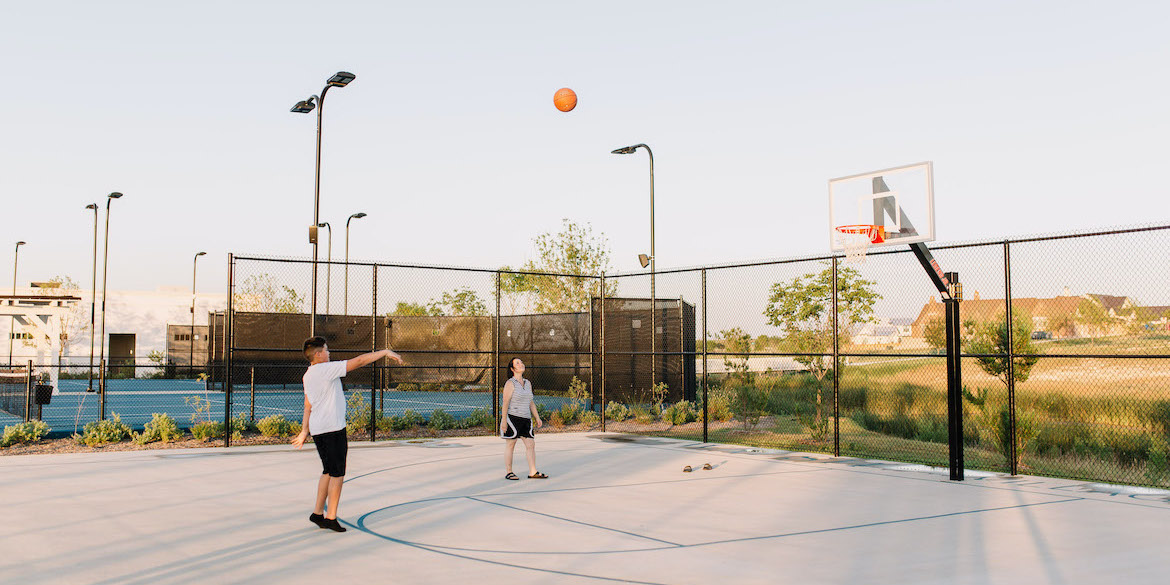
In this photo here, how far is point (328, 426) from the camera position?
333 inches

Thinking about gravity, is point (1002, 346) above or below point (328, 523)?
above

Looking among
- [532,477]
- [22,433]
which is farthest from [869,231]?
[22,433]

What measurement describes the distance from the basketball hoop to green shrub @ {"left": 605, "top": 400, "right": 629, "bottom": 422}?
8.61 meters

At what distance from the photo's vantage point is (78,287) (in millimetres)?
77000

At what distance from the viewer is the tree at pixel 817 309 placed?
59.7 ft

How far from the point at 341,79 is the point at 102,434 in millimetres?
7576

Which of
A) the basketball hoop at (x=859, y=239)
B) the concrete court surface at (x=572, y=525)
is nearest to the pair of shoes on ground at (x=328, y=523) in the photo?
the concrete court surface at (x=572, y=525)

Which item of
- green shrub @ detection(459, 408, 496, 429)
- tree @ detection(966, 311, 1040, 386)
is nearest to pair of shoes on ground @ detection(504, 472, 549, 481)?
green shrub @ detection(459, 408, 496, 429)

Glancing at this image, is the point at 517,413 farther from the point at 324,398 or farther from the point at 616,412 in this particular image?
the point at 616,412

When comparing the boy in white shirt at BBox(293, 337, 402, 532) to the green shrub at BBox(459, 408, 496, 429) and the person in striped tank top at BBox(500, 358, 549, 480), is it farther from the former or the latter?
the green shrub at BBox(459, 408, 496, 429)

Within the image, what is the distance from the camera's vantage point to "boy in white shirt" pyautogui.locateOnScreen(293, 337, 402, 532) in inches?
328

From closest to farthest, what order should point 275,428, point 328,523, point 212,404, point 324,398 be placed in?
point 328,523 < point 324,398 < point 275,428 < point 212,404

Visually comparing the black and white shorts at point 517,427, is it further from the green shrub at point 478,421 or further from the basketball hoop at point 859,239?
the green shrub at point 478,421

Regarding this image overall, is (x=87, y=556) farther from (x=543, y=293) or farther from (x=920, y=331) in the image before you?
(x=543, y=293)
